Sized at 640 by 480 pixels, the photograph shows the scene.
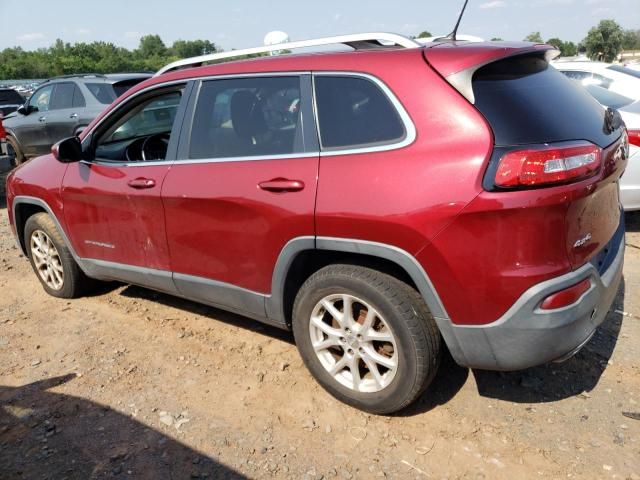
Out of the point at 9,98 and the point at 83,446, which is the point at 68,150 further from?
the point at 9,98

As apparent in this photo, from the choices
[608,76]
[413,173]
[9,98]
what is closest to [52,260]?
[413,173]

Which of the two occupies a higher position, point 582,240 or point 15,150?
point 582,240

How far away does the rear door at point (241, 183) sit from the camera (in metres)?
2.87

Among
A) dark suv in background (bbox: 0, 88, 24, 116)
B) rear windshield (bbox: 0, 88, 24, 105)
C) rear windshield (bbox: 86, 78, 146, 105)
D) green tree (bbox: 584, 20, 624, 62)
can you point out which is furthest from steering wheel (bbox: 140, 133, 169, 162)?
green tree (bbox: 584, 20, 624, 62)

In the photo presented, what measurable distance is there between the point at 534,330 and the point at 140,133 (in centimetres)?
333

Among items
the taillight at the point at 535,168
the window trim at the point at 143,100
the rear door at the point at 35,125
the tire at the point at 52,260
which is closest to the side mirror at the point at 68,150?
the window trim at the point at 143,100

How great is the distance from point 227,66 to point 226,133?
0.40m

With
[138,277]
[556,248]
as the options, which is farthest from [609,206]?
[138,277]

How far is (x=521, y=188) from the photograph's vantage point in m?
2.27

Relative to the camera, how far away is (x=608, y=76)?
6.92 meters

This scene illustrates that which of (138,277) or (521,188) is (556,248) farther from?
(138,277)

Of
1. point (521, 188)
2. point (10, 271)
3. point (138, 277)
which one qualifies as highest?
point (521, 188)

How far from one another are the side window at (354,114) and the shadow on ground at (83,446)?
165 cm

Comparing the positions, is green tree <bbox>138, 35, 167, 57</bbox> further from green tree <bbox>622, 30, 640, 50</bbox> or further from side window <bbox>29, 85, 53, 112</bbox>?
side window <bbox>29, 85, 53, 112</bbox>
